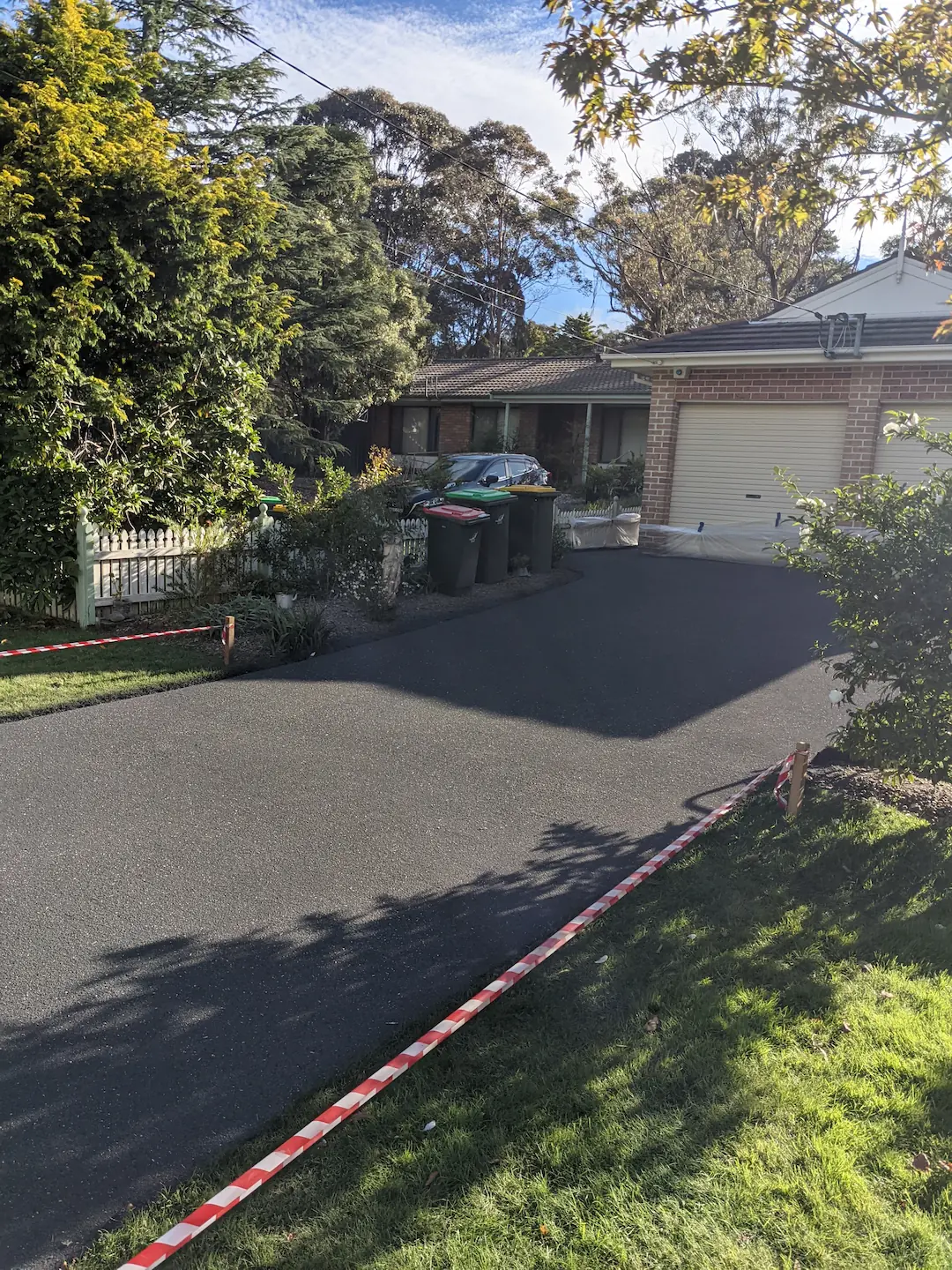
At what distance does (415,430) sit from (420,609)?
24.2 metres

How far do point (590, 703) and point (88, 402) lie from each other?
6037 millimetres

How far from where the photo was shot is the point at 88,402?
1005 cm

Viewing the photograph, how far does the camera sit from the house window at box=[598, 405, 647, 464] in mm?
30641

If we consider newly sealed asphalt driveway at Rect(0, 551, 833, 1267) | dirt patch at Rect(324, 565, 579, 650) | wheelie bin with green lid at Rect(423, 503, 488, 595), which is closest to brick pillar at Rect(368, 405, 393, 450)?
dirt patch at Rect(324, 565, 579, 650)

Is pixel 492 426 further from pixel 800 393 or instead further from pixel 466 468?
pixel 800 393

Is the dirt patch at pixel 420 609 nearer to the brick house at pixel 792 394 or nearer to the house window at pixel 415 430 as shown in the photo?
the brick house at pixel 792 394

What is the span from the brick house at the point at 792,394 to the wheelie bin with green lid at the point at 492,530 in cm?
513

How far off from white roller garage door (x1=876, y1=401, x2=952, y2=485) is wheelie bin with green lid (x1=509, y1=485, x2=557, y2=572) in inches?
209

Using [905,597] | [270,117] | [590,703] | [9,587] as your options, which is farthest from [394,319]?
[905,597]

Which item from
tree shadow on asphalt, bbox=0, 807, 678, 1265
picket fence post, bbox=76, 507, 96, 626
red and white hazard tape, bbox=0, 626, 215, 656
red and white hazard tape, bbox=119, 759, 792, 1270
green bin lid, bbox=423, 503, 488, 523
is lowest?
tree shadow on asphalt, bbox=0, 807, 678, 1265

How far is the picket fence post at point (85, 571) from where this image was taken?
9984 mm

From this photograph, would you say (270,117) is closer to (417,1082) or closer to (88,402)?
(88,402)

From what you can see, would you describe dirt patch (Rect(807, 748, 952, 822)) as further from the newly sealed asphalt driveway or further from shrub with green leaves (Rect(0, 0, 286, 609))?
shrub with green leaves (Rect(0, 0, 286, 609))

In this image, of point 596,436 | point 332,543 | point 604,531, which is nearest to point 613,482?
point 596,436
